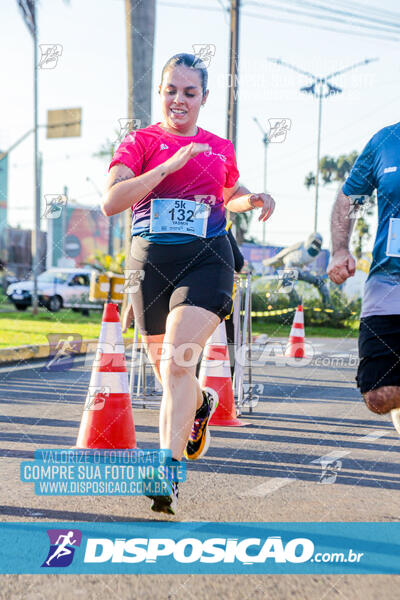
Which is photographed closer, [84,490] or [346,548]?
[346,548]

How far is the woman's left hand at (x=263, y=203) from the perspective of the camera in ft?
12.9

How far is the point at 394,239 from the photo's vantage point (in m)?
3.30

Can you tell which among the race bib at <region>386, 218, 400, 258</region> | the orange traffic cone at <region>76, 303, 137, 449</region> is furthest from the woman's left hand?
the orange traffic cone at <region>76, 303, 137, 449</region>

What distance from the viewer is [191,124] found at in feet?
12.8

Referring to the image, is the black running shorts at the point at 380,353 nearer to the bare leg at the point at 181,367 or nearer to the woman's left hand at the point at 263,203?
the bare leg at the point at 181,367

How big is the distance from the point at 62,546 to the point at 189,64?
7.69 ft

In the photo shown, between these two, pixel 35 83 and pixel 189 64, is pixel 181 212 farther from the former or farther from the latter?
pixel 35 83

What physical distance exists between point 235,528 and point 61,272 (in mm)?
25655

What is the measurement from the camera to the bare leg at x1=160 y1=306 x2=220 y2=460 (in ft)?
11.7

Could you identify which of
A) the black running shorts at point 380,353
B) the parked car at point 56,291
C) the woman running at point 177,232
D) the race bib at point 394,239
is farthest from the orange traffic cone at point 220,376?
the parked car at point 56,291

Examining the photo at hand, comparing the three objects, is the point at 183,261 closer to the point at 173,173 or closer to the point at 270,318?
the point at 173,173

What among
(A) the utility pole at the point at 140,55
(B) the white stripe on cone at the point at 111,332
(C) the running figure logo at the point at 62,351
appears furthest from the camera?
(A) the utility pole at the point at 140,55

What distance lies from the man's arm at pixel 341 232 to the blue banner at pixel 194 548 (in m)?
1.16

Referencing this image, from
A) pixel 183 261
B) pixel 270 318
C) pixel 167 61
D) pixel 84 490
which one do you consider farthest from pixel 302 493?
pixel 270 318
